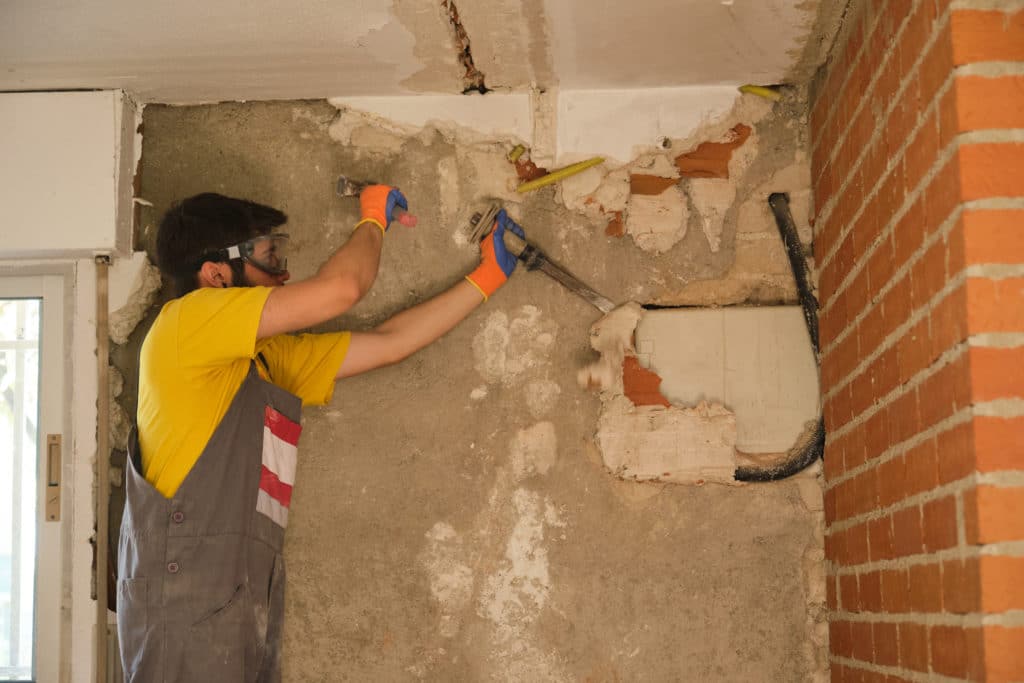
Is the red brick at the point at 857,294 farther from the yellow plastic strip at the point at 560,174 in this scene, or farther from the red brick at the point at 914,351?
the yellow plastic strip at the point at 560,174

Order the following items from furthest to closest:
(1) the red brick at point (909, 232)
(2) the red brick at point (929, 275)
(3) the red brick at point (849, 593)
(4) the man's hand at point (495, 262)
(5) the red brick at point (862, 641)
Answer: (4) the man's hand at point (495, 262) → (3) the red brick at point (849, 593) → (5) the red brick at point (862, 641) → (1) the red brick at point (909, 232) → (2) the red brick at point (929, 275)

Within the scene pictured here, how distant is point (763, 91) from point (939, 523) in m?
1.44

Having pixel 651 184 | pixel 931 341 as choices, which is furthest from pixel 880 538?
pixel 651 184

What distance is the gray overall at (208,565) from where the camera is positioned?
2.25 m

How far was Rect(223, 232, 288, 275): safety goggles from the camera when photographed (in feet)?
8.29

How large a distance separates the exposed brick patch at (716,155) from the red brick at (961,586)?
1.37m

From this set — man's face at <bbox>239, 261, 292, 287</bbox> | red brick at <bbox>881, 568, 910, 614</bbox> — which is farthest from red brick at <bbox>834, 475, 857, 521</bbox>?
man's face at <bbox>239, 261, 292, 287</bbox>

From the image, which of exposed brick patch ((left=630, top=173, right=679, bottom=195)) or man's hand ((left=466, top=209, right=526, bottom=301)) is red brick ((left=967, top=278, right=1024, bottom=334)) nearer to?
exposed brick patch ((left=630, top=173, right=679, bottom=195))

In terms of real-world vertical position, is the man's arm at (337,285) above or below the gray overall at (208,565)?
above

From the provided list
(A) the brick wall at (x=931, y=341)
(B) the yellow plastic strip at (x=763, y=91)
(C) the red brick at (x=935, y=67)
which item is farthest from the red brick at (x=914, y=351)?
(B) the yellow plastic strip at (x=763, y=91)

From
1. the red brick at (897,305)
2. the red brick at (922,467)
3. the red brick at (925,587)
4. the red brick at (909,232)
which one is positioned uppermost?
the red brick at (909,232)

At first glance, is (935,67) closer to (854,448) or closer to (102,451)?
(854,448)

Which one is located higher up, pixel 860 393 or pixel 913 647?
pixel 860 393

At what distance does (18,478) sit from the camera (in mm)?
2857
